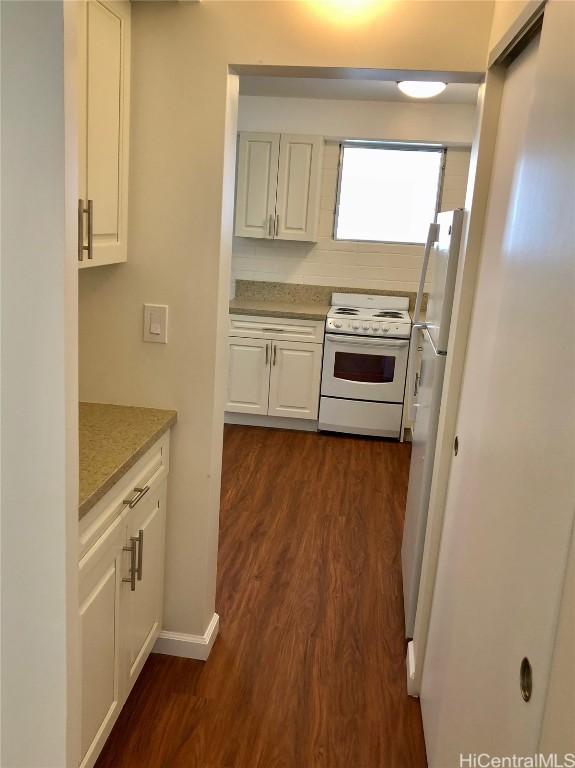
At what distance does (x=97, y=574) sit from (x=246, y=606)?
3.98ft

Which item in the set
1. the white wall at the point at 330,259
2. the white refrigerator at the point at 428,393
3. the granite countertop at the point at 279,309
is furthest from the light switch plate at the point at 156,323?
the white wall at the point at 330,259

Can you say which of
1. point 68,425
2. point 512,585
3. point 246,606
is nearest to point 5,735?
point 68,425

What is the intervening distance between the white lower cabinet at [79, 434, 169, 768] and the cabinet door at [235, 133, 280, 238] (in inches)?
122

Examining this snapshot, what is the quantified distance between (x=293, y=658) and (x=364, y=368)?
269 cm

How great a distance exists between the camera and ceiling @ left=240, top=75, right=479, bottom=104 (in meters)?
4.21

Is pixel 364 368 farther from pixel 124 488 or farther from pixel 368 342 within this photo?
pixel 124 488

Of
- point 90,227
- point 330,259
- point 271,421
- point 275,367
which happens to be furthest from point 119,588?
point 330,259

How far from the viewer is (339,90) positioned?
4.46 meters

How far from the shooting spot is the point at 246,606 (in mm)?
2682

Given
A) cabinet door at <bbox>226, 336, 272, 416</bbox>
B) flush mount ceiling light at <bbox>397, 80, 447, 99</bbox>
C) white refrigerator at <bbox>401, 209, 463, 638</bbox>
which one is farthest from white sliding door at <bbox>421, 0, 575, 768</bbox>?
cabinet door at <bbox>226, 336, 272, 416</bbox>

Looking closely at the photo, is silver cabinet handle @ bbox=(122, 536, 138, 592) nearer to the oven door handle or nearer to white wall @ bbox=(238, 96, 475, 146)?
the oven door handle

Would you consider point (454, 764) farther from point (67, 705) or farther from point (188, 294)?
point (188, 294)

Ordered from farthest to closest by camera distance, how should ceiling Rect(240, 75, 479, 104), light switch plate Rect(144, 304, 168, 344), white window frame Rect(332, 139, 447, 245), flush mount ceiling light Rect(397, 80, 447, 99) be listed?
white window frame Rect(332, 139, 447, 245)
ceiling Rect(240, 75, 479, 104)
flush mount ceiling light Rect(397, 80, 447, 99)
light switch plate Rect(144, 304, 168, 344)

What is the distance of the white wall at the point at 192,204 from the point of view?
1861 mm
